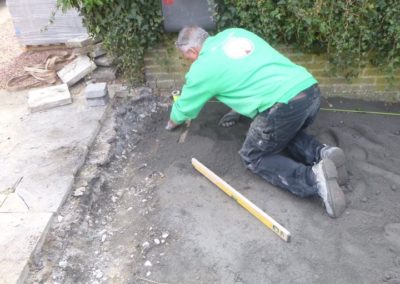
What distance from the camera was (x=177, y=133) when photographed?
3609mm

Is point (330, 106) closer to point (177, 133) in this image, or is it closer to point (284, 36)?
point (284, 36)

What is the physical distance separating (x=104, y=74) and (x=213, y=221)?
2.33 m

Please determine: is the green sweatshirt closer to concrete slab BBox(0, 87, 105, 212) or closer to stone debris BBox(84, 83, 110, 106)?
concrete slab BBox(0, 87, 105, 212)

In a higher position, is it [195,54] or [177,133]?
[195,54]

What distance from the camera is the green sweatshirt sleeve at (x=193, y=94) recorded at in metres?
2.69

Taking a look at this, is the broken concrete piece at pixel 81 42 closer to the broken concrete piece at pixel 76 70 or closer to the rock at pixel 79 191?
the broken concrete piece at pixel 76 70

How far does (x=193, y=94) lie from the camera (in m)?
2.80

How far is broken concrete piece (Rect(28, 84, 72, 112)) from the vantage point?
4.00 meters

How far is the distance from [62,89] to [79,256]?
2189mm

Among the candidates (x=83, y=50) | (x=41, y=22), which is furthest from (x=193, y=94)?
(x=41, y=22)

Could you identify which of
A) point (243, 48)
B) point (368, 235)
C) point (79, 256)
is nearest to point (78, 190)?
point (79, 256)

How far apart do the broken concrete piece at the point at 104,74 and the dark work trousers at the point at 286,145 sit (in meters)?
1.95

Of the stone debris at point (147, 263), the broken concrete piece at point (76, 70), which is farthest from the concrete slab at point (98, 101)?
the stone debris at point (147, 263)

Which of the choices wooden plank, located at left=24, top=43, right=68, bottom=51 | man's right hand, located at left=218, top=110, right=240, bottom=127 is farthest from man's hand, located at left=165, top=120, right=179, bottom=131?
wooden plank, located at left=24, top=43, right=68, bottom=51
